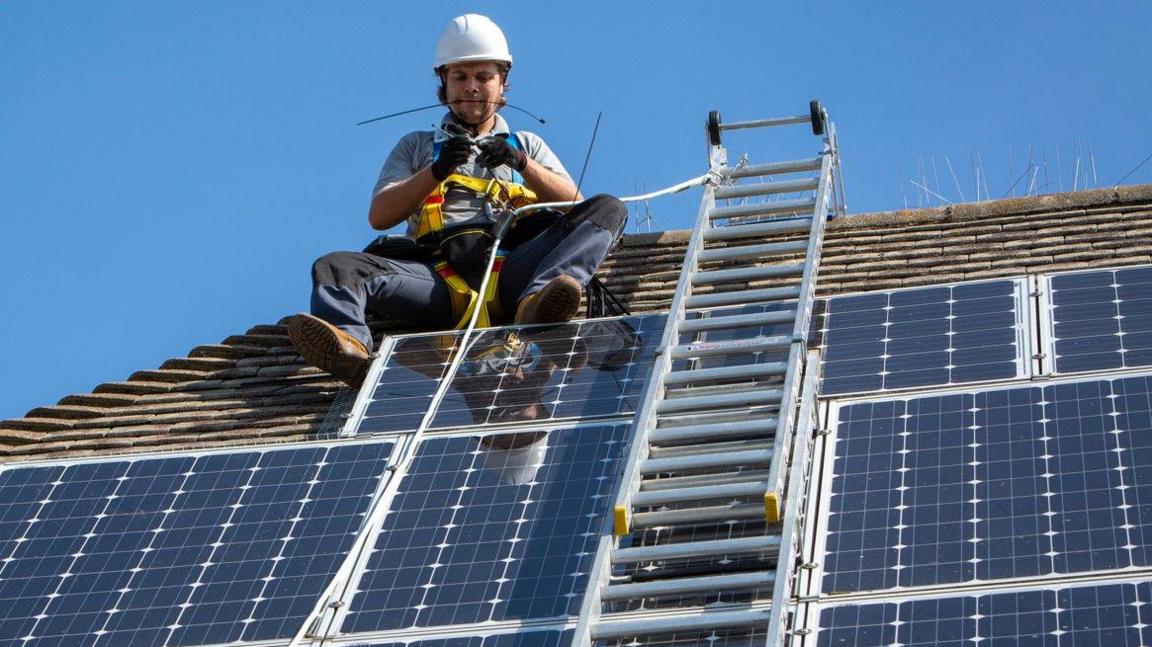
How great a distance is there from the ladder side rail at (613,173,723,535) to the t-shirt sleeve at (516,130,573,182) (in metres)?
1.32

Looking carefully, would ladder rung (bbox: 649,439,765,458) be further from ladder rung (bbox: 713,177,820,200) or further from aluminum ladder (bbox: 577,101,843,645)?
ladder rung (bbox: 713,177,820,200)

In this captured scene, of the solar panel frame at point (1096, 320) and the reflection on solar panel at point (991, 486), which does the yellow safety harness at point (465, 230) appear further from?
the solar panel frame at point (1096, 320)

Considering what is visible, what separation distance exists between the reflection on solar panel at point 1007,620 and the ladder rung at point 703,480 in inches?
36.4

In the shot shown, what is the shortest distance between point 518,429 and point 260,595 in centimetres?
170

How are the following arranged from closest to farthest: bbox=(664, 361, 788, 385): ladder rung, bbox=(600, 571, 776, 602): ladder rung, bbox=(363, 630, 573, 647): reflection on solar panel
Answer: bbox=(600, 571, 776, 602): ladder rung < bbox=(363, 630, 573, 647): reflection on solar panel < bbox=(664, 361, 788, 385): ladder rung

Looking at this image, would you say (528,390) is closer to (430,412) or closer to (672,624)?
(430,412)

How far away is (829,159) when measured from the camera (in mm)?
13000

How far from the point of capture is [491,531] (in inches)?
384

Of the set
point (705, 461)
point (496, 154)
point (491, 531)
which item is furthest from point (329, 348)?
point (705, 461)

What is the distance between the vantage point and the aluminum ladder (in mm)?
8664

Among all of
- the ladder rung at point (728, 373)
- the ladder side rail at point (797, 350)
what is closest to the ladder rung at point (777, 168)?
the ladder side rail at point (797, 350)

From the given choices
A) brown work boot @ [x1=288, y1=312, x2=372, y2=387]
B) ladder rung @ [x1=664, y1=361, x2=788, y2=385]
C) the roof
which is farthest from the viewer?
Answer: the roof

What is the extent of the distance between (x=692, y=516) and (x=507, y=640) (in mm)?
991

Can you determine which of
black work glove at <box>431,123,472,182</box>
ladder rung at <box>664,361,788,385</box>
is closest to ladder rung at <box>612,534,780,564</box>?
ladder rung at <box>664,361,788,385</box>
